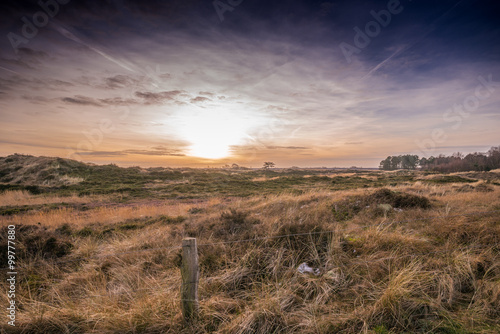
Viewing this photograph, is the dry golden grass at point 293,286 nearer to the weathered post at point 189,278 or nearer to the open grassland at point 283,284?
the open grassland at point 283,284

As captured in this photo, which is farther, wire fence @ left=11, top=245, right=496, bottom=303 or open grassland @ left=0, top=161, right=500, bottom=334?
wire fence @ left=11, top=245, right=496, bottom=303

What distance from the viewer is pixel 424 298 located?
3.44 metres

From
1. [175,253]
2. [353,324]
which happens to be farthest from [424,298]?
[175,253]

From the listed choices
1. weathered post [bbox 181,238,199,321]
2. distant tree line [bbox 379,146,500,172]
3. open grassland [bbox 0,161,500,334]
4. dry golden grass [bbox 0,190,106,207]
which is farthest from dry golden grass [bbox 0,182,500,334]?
distant tree line [bbox 379,146,500,172]

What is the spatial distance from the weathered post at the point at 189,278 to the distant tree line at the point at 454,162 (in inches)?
3361

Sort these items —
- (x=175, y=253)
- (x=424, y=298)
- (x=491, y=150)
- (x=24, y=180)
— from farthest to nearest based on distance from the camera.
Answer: (x=491, y=150)
(x=24, y=180)
(x=175, y=253)
(x=424, y=298)

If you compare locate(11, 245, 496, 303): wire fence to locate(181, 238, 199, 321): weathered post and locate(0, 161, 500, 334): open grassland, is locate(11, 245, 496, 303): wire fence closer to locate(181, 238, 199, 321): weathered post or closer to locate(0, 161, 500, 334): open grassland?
locate(0, 161, 500, 334): open grassland

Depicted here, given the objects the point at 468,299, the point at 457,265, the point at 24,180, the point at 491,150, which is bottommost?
the point at 24,180

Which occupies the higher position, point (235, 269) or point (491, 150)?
point (491, 150)

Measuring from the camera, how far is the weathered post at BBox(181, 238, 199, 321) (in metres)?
3.13

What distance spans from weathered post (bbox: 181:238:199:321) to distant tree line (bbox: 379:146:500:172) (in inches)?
3361

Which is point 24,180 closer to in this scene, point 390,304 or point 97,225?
point 97,225

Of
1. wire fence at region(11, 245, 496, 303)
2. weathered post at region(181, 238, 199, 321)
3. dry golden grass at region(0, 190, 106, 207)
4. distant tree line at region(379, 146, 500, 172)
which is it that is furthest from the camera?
distant tree line at region(379, 146, 500, 172)

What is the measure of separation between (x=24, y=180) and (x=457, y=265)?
48960 mm
